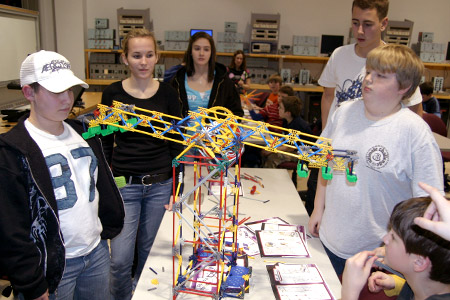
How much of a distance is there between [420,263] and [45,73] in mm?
1488

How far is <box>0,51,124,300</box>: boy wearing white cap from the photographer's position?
1.34 meters

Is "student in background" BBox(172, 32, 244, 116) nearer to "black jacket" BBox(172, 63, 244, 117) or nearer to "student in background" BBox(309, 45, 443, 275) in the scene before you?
"black jacket" BBox(172, 63, 244, 117)

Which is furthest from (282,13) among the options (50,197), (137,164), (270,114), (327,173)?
(50,197)

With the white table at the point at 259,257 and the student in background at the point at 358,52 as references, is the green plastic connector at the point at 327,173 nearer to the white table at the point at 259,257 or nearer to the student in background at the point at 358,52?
the white table at the point at 259,257

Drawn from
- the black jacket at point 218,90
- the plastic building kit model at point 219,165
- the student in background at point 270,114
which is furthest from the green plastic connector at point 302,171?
the student in background at point 270,114

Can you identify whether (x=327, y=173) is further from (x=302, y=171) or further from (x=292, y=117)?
(x=292, y=117)

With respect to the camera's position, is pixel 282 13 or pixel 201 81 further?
pixel 282 13

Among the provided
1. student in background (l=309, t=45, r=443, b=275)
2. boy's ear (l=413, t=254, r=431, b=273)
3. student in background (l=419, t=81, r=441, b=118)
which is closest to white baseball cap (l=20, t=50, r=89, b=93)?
student in background (l=309, t=45, r=443, b=275)

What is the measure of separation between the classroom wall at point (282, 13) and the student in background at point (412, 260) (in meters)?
7.53

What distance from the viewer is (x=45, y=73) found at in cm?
145

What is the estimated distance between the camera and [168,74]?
293 centimetres

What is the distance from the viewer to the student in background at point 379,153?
5.15ft

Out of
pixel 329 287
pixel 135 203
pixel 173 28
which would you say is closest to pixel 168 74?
pixel 135 203

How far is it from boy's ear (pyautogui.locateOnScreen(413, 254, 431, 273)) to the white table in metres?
0.49
